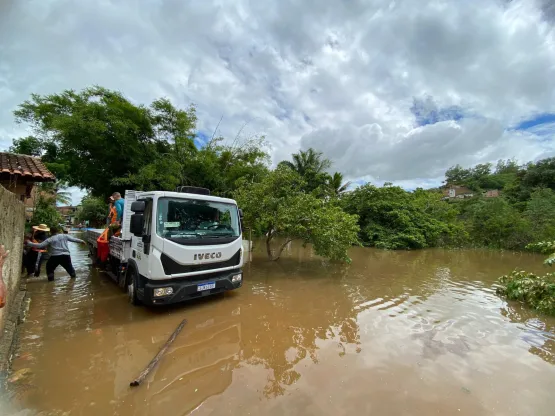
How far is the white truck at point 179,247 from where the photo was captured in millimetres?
4750

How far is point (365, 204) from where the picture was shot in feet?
68.8

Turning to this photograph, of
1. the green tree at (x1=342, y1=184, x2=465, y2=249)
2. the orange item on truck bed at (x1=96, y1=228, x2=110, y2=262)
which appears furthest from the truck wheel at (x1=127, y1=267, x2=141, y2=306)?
the green tree at (x1=342, y1=184, x2=465, y2=249)

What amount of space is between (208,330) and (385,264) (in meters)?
10.1

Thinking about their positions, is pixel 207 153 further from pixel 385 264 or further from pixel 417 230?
pixel 417 230

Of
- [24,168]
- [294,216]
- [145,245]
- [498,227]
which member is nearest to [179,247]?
[145,245]

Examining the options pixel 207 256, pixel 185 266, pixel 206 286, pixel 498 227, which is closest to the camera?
pixel 185 266

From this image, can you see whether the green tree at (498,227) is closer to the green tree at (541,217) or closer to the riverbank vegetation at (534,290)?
the green tree at (541,217)

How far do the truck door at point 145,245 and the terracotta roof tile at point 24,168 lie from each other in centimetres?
474

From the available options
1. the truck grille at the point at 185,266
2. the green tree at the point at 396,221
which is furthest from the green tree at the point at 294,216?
the green tree at the point at 396,221

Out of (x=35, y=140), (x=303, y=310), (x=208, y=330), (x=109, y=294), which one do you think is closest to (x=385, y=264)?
(x=303, y=310)

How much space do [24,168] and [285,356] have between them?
887cm

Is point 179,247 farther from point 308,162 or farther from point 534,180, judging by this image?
point 534,180

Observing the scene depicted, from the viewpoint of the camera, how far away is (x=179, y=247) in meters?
4.78

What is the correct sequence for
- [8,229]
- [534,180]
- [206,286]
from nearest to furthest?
[8,229]
[206,286]
[534,180]
